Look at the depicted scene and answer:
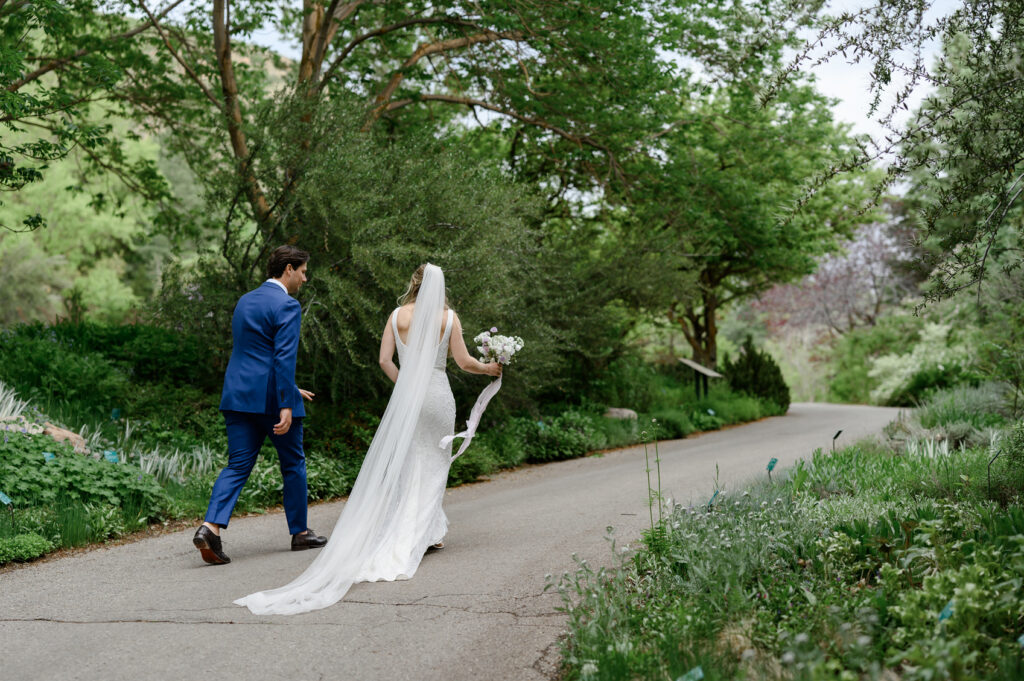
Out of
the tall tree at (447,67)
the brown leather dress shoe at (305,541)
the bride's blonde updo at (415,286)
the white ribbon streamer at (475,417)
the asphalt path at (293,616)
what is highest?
the tall tree at (447,67)

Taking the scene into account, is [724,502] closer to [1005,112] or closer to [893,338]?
[1005,112]

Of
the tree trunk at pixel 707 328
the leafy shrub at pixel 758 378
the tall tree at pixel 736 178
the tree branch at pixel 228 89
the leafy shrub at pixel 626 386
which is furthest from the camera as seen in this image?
the tree trunk at pixel 707 328

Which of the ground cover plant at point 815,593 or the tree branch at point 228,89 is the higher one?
the tree branch at point 228,89

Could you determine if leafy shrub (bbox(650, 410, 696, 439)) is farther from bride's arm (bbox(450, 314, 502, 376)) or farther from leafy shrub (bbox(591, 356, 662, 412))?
bride's arm (bbox(450, 314, 502, 376))

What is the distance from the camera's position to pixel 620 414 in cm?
1694

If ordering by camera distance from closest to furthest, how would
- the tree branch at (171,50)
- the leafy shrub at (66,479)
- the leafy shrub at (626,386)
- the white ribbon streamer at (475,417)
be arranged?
the white ribbon streamer at (475,417) < the leafy shrub at (66,479) < the tree branch at (171,50) < the leafy shrub at (626,386)

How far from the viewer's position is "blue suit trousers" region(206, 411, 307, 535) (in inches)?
246

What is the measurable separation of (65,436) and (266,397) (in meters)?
3.47

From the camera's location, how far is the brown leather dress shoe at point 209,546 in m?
6.10

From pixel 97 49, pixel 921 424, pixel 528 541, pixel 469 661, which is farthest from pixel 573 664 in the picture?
pixel 97 49

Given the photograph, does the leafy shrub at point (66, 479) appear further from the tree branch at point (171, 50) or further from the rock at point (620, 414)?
the rock at point (620, 414)

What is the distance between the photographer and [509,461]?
41.1 ft

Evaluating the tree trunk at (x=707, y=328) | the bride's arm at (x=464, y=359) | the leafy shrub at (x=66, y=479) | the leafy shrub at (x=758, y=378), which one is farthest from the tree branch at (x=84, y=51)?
the leafy shrub at (x=758, y=378)

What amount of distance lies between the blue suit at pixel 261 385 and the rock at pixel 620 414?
10.6 metres
